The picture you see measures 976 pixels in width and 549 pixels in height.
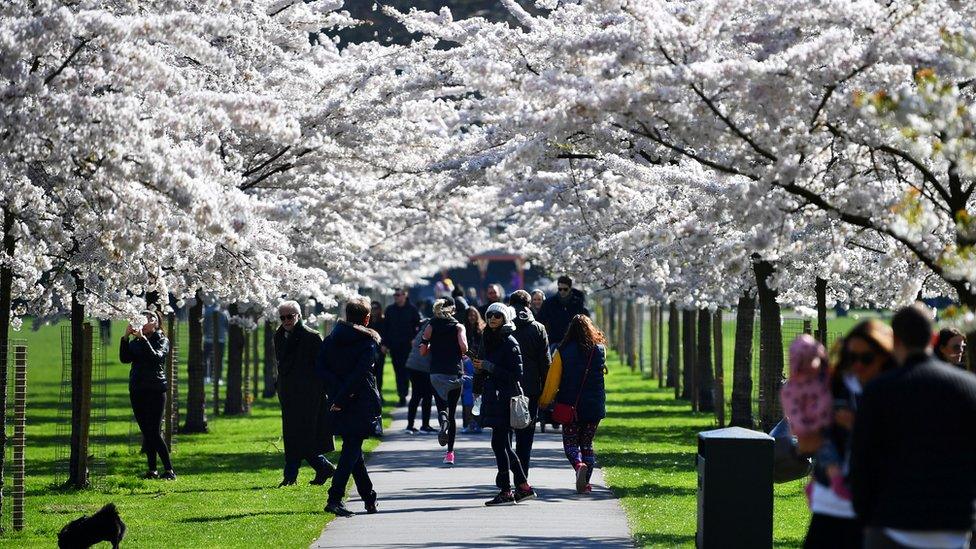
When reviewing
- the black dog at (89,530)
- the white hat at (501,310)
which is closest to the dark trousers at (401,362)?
the white hat at (501,310)

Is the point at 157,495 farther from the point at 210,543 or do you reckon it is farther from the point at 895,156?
the point at 895,156

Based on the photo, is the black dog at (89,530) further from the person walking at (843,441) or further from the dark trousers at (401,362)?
the dark trousers at (401,362)

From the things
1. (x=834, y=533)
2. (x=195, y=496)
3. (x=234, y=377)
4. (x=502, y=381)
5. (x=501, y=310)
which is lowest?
(x=195, y=496)

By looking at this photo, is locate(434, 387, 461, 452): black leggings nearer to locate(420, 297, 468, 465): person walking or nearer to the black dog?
locate(420, 297, 468, 465): person walking

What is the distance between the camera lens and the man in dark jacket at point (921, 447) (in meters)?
6.61

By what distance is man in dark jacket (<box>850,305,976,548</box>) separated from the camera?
6609mm

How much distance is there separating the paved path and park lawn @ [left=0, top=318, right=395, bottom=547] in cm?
49

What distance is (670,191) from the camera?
17031 mm

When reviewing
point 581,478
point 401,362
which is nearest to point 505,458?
point 581,478

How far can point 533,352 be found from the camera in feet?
52.2

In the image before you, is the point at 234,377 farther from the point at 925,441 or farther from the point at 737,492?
the point at 925,441

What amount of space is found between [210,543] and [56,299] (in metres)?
7.87

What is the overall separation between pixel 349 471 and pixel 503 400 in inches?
62.0

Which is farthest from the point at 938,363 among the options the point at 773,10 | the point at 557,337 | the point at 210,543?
the point at 557,337
